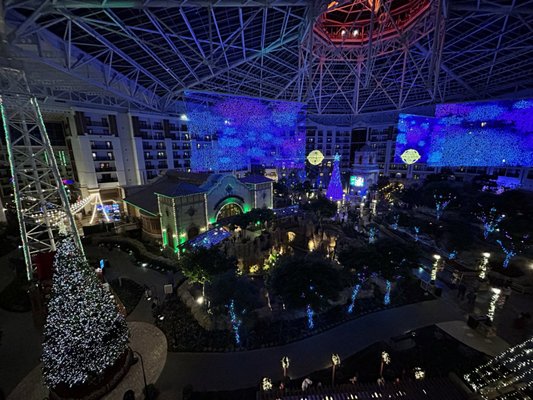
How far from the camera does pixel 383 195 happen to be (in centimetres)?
4922

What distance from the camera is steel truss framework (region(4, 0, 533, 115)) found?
59.7 ft

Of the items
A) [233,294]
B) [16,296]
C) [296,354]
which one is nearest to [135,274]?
[16,296]

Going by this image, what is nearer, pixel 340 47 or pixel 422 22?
pixel 422 22

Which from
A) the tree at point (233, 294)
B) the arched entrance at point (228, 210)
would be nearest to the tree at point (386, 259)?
the tree at point (233, 294)

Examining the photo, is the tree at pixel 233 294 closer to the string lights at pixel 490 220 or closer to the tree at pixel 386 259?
the tree at pixel 386 259

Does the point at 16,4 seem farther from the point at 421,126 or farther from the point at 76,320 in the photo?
the point at 421,126

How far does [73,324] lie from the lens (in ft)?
32.3

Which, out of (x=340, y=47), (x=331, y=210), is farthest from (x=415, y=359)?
(x=340, y=47)

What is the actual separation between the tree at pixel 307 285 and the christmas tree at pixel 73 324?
923 cm

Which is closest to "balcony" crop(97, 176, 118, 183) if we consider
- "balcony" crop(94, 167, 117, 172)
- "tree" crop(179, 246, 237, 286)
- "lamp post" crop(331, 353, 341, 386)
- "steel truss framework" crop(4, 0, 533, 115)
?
"balcony" crop(94, 167, 117, 172)

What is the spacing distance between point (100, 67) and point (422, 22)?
130 feet

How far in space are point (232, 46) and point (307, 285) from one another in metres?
26.6

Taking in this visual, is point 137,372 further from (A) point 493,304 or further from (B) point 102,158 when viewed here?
(B) point 102,158

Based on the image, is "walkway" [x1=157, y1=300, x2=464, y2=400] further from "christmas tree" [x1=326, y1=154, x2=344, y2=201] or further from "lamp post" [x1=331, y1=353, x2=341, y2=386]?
"christmas tree" [x1=326, y1=154, x2=344, y2=201]
